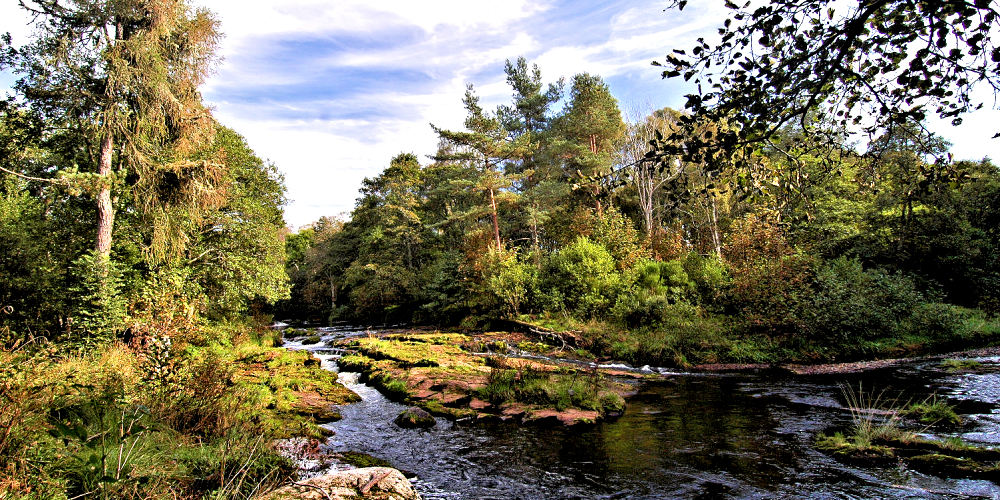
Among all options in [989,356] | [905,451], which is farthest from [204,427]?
[989,356]

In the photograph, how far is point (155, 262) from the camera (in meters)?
11.8

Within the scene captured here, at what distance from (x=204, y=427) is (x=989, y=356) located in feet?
59.7

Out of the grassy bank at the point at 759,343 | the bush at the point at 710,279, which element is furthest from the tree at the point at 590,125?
the grassy bank at the point at 759,343

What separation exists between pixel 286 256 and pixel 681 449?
1608 cm

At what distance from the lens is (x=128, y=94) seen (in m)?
11.0

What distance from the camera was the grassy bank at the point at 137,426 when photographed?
303 cm

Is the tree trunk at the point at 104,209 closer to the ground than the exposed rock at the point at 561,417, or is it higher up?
higher up

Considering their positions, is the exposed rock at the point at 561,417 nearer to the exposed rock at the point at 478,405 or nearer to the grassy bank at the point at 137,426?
the exposed rock at the point at 478,405

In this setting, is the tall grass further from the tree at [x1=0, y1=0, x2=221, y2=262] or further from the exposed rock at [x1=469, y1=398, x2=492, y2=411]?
the tree at [x1=0, y1=0, x2=221, y2=262]

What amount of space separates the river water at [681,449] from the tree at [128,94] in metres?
7.70

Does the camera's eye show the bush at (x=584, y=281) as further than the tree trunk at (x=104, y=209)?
Yes

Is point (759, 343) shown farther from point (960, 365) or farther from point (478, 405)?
point (478, 405)

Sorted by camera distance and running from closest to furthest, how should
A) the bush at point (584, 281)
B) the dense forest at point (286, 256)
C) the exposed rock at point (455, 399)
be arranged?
the dense forest at point (286, 256), the exposed rock at point (455, 399), the bush at point (584, 281)

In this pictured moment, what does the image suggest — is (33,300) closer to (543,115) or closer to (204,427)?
(204,427)
